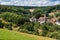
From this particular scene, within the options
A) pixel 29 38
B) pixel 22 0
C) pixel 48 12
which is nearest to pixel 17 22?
pixel 22 0

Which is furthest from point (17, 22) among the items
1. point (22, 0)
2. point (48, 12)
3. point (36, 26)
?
point (48, 12)

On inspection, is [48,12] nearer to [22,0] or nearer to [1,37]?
[22,0]

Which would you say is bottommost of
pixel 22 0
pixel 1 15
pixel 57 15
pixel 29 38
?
pixel 57 15

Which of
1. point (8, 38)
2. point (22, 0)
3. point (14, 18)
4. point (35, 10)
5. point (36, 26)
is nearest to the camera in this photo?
point (8, 38)

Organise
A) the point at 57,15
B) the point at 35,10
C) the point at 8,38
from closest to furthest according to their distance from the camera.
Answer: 1. the point at 8,38
2. the point at 35,10
3. the point at 57,15

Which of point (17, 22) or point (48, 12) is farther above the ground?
point (17, 22)

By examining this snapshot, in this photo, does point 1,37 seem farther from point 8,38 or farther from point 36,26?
point 36,26

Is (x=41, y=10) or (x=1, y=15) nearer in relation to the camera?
(x=1, y=15)
